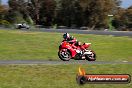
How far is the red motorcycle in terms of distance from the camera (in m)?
21.3

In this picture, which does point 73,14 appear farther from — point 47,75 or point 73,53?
point 47,75

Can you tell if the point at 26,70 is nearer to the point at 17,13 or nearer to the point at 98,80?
the point at 98,80

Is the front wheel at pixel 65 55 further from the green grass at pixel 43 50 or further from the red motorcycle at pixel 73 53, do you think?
the green grass at pixel 43 50

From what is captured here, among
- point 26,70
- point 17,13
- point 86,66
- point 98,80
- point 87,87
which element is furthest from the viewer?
point 17,13

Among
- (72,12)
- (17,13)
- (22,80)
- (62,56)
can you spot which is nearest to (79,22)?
(72,12)

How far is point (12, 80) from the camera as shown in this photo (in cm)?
1606

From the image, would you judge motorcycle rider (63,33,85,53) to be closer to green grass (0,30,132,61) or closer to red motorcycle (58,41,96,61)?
red motorcycle (58,41,96,61)

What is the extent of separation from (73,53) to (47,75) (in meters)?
4.51

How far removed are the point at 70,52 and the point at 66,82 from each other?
565 cm

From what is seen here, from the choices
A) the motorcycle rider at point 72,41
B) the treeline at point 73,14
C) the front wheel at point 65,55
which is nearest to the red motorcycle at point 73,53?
the front wheel at point 65,55

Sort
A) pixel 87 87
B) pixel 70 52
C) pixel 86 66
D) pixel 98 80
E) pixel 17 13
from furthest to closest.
Result: pixel 17 13
pixel 70 52
pixel 86 66
pixel 87 87
pixel 98 80

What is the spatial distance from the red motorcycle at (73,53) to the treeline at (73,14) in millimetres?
69170

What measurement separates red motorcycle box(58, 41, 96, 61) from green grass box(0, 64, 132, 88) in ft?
4.94

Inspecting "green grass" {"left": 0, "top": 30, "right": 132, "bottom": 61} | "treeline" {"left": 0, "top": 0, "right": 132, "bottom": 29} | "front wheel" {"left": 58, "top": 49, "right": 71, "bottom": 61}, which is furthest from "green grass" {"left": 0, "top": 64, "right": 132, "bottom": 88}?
"treeline" {"left": 0, "top": 0, "right": 132, "bottom": 29}
